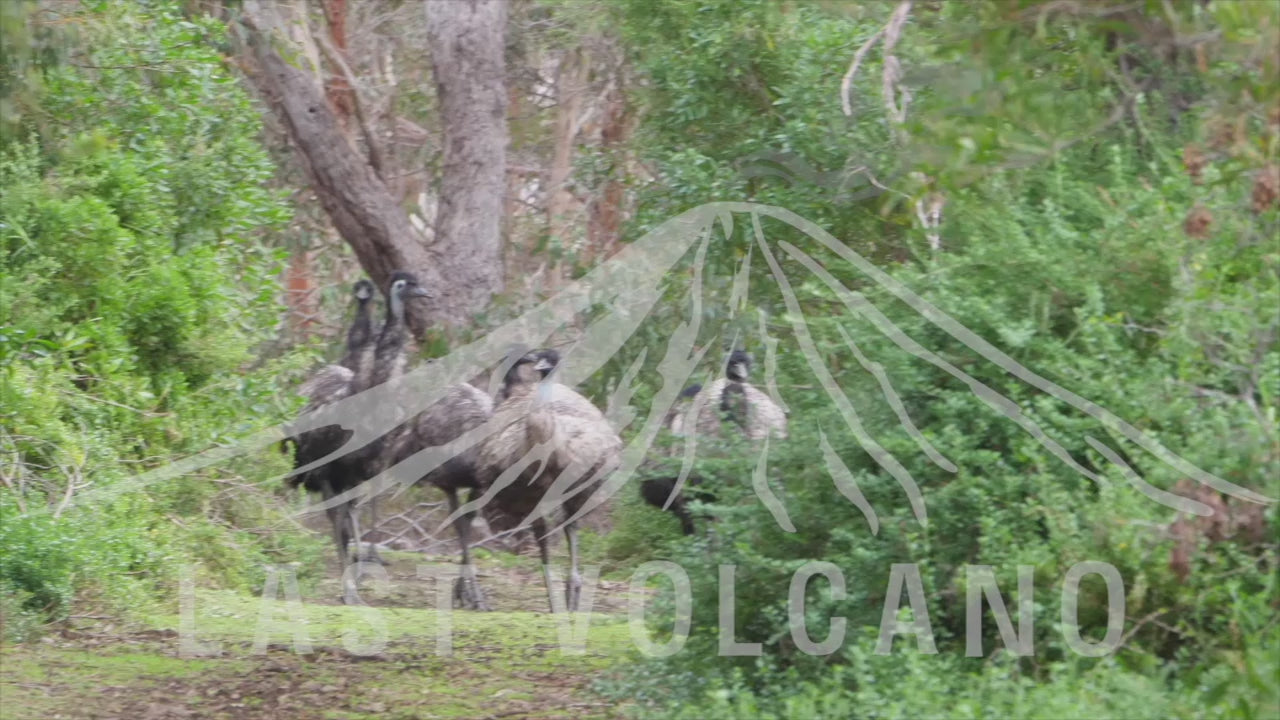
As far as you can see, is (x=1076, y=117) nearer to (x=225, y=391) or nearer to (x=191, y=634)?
(x=191, y=634)

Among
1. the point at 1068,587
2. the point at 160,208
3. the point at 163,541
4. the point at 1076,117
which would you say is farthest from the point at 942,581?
the point at 160,208

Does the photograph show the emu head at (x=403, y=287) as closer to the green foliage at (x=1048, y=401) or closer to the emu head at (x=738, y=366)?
the emu head at (x=738, y=366)

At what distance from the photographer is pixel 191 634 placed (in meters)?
8.58

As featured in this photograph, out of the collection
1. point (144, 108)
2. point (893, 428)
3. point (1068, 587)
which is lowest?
point (1068, 587)

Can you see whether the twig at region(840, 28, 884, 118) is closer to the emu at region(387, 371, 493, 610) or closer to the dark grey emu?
the emu at region(387, 371, 493, 610)

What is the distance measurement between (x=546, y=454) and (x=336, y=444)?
5.07 feet

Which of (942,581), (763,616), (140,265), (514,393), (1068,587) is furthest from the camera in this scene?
(514,393)

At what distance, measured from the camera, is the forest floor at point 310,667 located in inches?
279

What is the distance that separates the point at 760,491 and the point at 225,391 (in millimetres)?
4943

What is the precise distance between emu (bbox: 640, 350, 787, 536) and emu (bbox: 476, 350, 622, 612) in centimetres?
45

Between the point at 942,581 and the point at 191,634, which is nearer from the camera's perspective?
the point at 942,581

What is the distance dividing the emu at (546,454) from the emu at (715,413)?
453 millimetres

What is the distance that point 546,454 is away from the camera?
10.8 metres

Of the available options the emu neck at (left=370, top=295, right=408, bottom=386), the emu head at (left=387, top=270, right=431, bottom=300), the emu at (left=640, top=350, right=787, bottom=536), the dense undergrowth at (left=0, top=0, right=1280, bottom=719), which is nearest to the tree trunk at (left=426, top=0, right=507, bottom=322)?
the emu head at (left=387, top=270, right=431, bottom=300)
